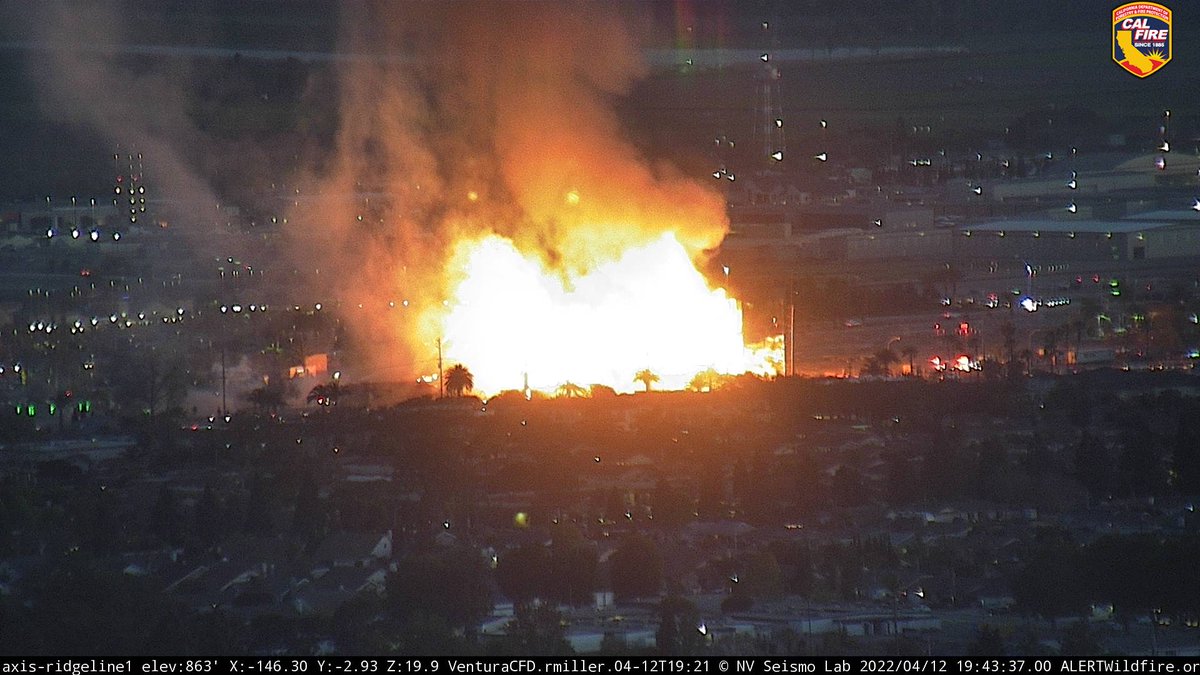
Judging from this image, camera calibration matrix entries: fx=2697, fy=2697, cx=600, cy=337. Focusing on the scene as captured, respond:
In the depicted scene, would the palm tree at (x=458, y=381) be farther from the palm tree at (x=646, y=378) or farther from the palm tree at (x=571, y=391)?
the palm tree at (x=646, y=378)

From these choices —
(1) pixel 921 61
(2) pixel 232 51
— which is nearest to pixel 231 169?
(2) pixel 232 51

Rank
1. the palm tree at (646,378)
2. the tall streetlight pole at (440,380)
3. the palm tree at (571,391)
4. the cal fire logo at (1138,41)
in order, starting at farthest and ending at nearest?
the cal fire logo at (1138,41) < the tall streetlight pole at (440,380) < the palm tree at (646,378) < the palm tree at (571,391)

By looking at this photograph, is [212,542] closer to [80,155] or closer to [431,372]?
[431,372]

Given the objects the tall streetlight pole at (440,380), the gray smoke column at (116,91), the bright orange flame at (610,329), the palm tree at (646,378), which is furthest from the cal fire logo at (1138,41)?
the palm tree at (646,378)

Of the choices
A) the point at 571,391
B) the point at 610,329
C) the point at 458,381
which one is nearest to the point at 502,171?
the point at 610,329

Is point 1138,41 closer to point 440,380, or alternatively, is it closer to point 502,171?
point 502,171

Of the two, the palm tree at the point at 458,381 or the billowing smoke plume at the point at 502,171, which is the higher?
the billowing smoke plume at the point at 502,171
